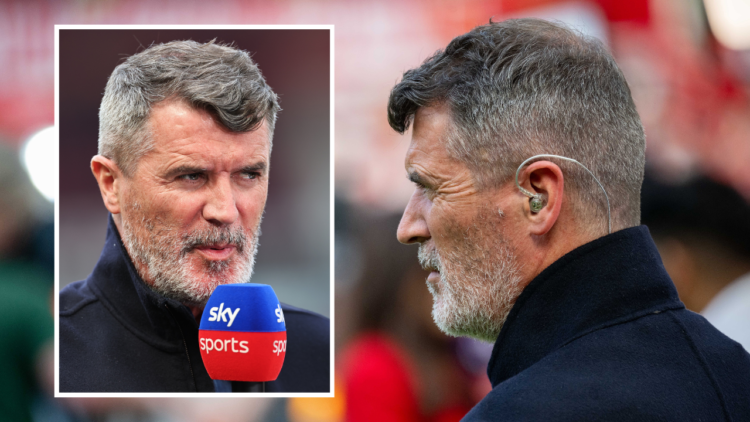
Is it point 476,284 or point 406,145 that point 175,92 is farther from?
point 476,284

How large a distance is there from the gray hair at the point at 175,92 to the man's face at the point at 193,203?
0.11ft

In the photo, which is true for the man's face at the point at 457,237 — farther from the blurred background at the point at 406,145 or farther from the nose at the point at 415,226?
the blurred background at the point at 406,145

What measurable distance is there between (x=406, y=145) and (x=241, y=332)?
0.91 metres

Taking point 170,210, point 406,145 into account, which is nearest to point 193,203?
point 170,210

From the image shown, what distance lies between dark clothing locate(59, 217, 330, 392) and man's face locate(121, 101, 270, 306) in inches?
2.8

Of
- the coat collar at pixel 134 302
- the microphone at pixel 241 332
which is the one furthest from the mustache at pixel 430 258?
the coat collar at pixel 134 302

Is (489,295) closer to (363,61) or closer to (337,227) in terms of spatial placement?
(337,227)

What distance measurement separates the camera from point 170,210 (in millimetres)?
1945

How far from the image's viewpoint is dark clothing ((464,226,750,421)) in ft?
3.01

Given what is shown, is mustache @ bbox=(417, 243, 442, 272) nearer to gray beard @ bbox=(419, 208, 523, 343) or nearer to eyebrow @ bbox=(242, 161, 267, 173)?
gray beard @ bbox=(419, 208, 523, 343)

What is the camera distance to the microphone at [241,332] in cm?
174

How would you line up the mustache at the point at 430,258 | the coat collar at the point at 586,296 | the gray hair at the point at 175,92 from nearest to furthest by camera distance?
the coat collar at the point at 586,296
the mustache at the point at 430,258
the gray hair at the point at 175,92

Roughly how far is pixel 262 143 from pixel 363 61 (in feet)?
1.64

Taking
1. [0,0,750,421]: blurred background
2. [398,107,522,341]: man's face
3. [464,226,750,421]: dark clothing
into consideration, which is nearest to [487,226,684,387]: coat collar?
[464,226,750,421]: dark clothing
